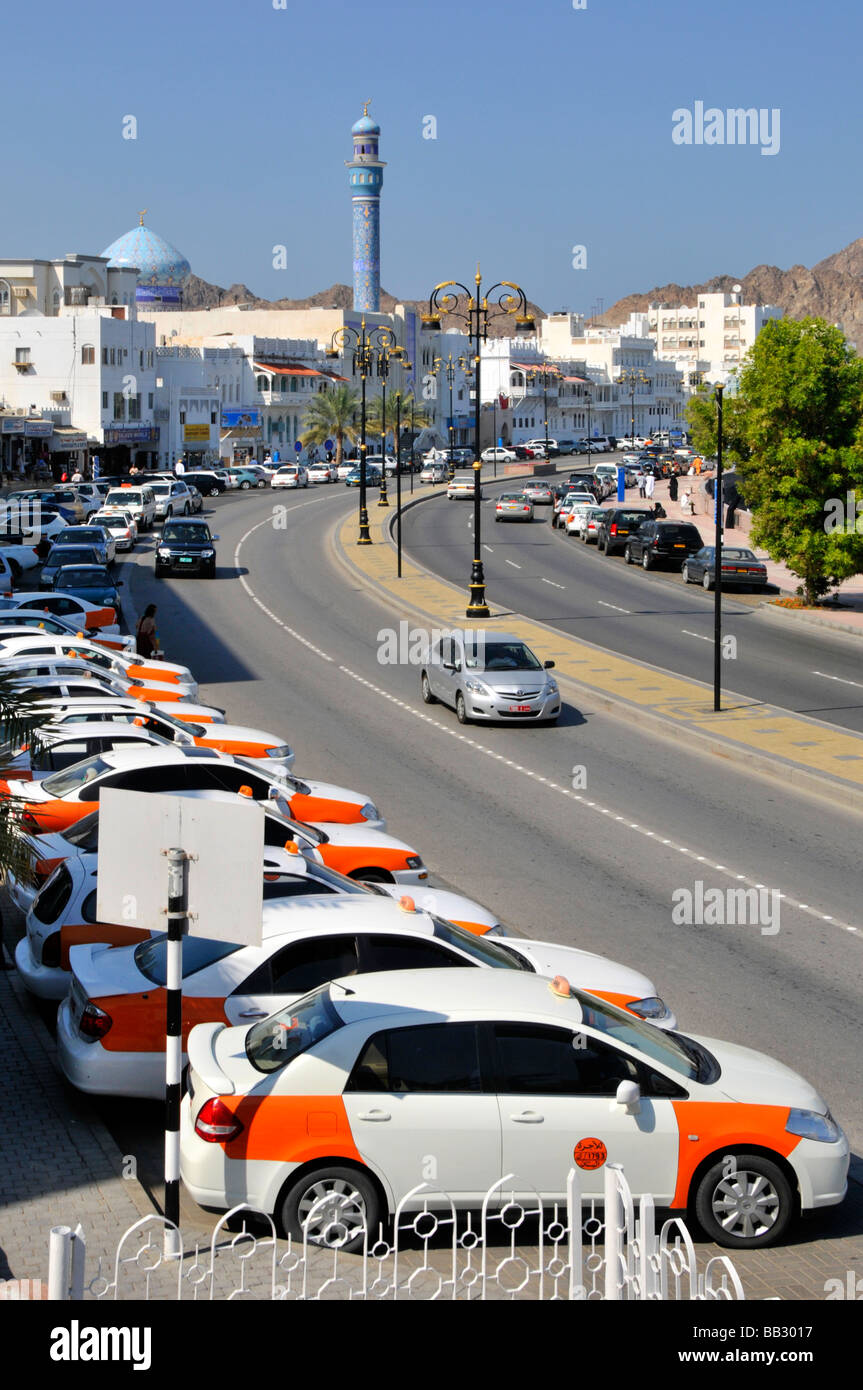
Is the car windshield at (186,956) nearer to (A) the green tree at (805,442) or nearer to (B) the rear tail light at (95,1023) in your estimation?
(B) the rear tail light at (95,1023)

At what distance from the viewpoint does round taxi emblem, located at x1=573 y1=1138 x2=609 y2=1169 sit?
7.92 metres

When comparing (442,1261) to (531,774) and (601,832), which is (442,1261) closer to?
(601,832)

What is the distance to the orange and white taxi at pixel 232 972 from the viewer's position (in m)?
9.30

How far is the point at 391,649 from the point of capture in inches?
1277

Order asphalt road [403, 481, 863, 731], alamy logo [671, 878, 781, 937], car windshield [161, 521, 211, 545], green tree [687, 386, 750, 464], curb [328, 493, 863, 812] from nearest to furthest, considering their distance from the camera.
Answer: alamy logo [671, 878, 781, 937] < curb [328, 493, 863, 812] < asphalt road [403, 481, 863, 731] < green tree [687, 386, 750, 464] < car windshield [161, 521, 211, 545]

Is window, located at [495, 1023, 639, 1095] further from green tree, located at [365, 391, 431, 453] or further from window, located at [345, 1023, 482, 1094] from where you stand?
green tree, located at [365, 391, 431, 453]

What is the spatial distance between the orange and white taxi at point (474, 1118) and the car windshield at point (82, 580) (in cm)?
2514

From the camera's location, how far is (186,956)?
9.87 m
